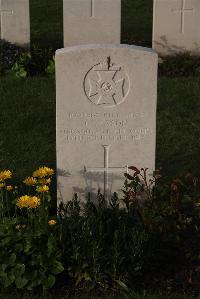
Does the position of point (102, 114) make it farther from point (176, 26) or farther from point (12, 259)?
point (176, 26)

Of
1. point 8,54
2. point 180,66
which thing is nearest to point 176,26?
point 180,66

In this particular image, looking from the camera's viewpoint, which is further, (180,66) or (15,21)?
(15,21)

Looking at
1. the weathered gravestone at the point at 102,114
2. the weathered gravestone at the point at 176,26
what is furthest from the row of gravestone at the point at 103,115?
the weathered gravestone at the point at 176,26

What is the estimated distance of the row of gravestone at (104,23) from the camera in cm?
992

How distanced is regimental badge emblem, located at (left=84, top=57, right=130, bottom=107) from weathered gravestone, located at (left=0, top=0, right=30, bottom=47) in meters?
5.20

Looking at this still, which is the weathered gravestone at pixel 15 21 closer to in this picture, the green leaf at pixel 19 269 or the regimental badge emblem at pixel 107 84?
the regimental badge emblem at pixel 107 84

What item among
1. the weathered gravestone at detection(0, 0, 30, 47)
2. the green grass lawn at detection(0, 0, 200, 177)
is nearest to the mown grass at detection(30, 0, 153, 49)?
the weathered gravestone at detection(0, 0, 30, 47)

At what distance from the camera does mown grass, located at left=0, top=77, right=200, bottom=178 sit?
6812mm

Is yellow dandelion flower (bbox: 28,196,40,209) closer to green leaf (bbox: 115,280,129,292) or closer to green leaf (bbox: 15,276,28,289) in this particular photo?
green leaf (bbox: 15,276,28,289)

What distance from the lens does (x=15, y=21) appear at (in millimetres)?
10156

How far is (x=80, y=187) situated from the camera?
17.7 ft

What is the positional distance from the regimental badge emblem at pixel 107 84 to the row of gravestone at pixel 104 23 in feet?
15.9

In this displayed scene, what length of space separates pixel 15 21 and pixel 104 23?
132cm

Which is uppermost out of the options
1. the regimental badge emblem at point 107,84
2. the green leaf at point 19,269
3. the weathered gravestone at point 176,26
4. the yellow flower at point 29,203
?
the weathered gravestone at point 176,26
